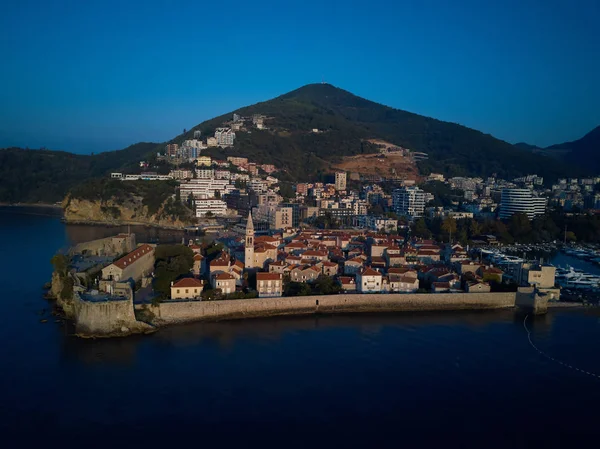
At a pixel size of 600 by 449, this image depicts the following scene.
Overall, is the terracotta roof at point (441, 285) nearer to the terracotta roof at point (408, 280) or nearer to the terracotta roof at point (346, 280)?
the terracotta roof at point (408, 280)

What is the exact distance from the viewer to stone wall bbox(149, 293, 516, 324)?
9.73m

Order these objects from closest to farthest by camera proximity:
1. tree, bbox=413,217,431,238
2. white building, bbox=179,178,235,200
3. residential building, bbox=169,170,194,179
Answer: tree, bbox=413,217,431,238, white building, bbox=179,178,235,200, residential building, bbox=169,170,194,179

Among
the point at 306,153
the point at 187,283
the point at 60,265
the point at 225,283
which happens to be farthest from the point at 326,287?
the point at 306,153

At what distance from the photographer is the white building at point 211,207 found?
2794cm

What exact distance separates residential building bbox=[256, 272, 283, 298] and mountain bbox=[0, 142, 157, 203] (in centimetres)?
3295

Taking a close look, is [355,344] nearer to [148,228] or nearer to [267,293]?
[267,293]

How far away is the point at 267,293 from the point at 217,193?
67.7 feet

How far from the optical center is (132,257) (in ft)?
38.4

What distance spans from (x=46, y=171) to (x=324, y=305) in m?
41.1

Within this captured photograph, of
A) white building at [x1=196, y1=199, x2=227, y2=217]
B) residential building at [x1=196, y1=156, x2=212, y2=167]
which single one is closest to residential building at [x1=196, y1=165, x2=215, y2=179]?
residential building at [x1=196, y1=156, x2=212, y2=167]

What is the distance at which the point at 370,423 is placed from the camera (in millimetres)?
6426

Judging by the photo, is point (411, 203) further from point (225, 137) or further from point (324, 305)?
point (225, 137)

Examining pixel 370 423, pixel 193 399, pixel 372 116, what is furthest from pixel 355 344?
pixel 372 116

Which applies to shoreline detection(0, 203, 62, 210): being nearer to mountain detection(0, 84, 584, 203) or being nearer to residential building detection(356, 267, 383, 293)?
mountain detection(0, 84, 584, 203)
